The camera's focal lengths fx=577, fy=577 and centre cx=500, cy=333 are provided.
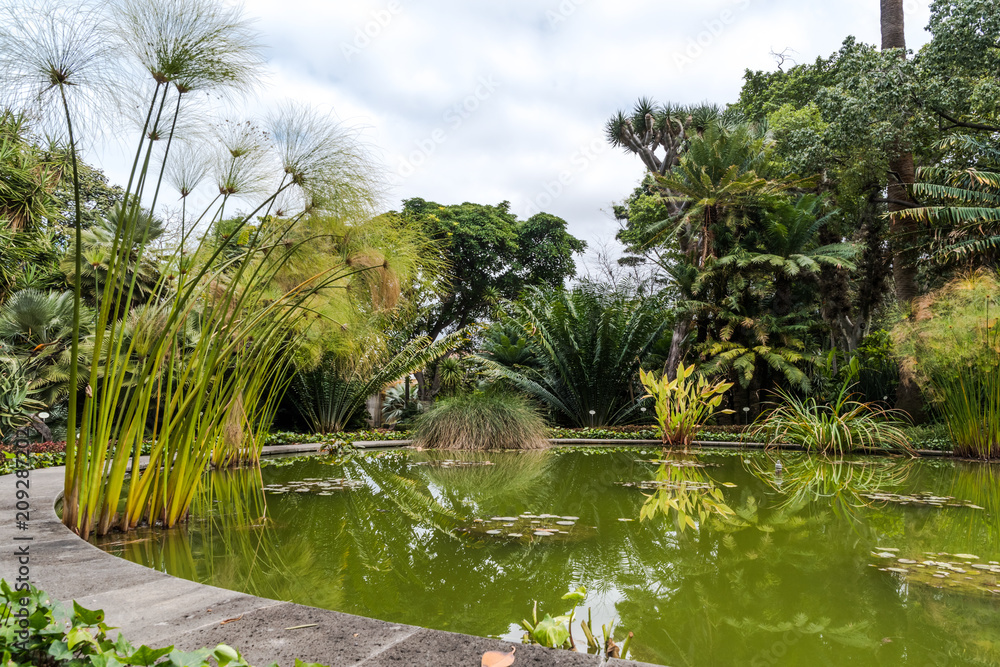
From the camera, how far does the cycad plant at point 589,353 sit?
12.6 meters

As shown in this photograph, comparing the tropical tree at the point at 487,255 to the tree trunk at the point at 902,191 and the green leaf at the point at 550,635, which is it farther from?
the green leaf at the point at 550,635

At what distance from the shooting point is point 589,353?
12719mm

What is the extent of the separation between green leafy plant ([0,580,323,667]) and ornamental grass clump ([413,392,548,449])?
7525 mm

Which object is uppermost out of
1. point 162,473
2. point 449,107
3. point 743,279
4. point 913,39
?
point 913,39

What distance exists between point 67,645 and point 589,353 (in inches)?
467

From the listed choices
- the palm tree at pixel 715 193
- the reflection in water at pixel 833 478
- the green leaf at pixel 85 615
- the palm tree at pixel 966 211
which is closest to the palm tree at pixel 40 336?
the green leaf at pixel 85 615

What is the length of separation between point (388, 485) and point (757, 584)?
3.50 meters

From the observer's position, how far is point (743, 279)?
469 inches

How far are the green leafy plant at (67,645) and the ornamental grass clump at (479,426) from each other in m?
7.52

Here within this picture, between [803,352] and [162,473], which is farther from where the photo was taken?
[803,352]

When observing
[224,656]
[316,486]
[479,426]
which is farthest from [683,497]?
[479,426]

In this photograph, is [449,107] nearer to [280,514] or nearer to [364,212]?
[364,212]

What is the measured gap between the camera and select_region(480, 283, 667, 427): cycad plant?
496 inches

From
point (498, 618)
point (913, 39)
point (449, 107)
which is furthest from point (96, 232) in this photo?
point (913, 39)
